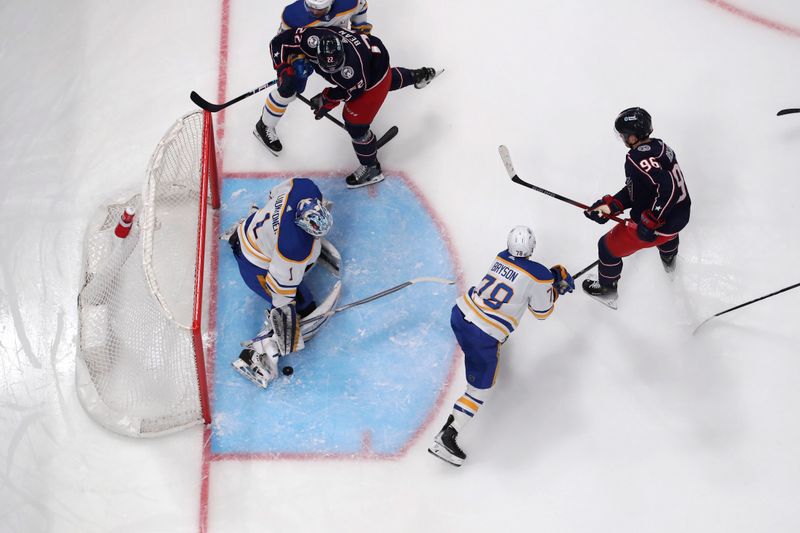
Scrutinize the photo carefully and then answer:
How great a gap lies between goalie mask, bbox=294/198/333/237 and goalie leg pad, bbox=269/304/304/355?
1.28 feet

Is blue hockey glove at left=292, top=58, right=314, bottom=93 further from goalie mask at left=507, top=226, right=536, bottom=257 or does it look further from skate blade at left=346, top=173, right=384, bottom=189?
goalie mask at left=507, top=226, right=536, bottom=257

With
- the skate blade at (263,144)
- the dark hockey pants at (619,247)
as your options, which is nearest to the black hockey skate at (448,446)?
the dark hockey pants at (619,247)

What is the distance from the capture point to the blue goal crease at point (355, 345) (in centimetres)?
425

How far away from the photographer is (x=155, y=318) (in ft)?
13.3

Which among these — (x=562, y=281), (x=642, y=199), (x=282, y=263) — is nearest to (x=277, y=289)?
(x=282, y=263)

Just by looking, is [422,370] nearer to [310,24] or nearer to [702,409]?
[702,409]

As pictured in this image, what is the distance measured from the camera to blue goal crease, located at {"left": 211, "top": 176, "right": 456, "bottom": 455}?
4.25 metres

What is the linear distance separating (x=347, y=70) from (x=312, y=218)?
72 centimetres

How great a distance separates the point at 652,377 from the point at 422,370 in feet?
3.53

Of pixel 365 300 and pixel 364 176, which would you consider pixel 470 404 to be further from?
pixel 364 176

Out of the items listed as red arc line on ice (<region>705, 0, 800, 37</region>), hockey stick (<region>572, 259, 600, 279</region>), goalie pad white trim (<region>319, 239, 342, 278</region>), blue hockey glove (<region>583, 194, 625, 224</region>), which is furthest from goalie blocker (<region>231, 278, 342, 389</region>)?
red arc line on ice (<region>705, 0, 800, 37</region>)

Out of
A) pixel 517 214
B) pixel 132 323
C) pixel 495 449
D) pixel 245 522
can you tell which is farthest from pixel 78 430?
pixel 517 214

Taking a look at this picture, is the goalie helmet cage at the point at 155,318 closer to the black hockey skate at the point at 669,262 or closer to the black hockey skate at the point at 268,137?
the black hockey skate at the point at 268,137

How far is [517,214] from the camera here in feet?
15.4
